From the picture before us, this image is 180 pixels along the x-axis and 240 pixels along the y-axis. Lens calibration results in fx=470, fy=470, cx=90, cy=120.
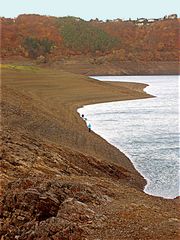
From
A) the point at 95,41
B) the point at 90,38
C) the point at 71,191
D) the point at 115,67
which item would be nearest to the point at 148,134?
the point at 71,191

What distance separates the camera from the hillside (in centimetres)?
12650

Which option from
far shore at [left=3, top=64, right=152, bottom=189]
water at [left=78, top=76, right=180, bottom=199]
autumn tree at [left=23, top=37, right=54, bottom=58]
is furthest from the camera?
autumn tree at [left=23, top=37, right=54, bottom=58]

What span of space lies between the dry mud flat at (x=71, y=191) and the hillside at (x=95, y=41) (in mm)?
89540

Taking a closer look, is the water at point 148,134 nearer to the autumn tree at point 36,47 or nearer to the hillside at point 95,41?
the hillside at point 95,41

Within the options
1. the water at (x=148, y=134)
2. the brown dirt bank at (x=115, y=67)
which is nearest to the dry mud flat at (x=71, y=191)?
the water at (x=148, y=134)

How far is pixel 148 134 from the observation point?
3031 cm

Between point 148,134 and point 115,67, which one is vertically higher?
point 148,134

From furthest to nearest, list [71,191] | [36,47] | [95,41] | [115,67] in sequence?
[95,41]
[36,47]
[115,67]
[71,191]

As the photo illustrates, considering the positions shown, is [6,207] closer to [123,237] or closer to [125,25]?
[123,237]

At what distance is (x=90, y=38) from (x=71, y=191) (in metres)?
148

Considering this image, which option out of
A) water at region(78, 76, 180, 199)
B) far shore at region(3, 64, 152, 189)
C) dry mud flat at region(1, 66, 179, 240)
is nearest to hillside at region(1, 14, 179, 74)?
far shore at region(3, 64, 152, 189)

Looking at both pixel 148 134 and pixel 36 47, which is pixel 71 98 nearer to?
pixel 148 134

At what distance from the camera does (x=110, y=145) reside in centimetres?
2617

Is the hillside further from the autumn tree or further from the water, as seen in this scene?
the water
